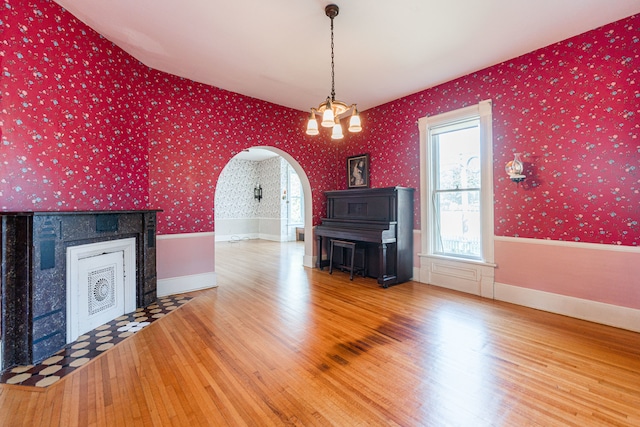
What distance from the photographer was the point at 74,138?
2.71m

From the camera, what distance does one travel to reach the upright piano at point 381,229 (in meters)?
4.23

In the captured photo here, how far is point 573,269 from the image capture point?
3025mm

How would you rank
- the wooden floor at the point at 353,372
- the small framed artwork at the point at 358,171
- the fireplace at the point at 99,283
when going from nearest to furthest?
the wooden floor at the point at 353,372 < the fireplace at the point at 99,283 < the small framed artwork at the point at 358,171

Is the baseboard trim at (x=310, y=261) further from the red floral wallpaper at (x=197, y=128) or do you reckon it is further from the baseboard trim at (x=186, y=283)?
the red floral wallpaper at (x=197, y=128)

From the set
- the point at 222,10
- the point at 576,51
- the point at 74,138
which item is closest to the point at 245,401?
the point at 74,138

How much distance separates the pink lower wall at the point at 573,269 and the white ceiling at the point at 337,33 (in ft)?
7.55

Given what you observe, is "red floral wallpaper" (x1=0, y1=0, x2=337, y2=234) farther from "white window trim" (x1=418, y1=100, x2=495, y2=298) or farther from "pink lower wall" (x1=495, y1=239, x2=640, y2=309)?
"pink lower wall" (x1=495, y1=239, x2=640, y2=309)

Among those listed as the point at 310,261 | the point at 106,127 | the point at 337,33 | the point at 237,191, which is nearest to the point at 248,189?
the point at 237,191

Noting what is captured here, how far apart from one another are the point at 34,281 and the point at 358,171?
15.2 ft

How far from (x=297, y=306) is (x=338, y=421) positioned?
6.10ft

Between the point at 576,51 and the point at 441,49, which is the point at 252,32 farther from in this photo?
the point at 576,51

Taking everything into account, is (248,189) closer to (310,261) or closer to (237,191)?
(237,191)

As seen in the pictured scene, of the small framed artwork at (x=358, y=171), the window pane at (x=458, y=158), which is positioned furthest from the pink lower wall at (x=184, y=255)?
the window pane at (x=458, y=158)

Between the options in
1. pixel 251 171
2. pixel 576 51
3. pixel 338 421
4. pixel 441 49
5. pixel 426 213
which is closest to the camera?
pixel 338 421
